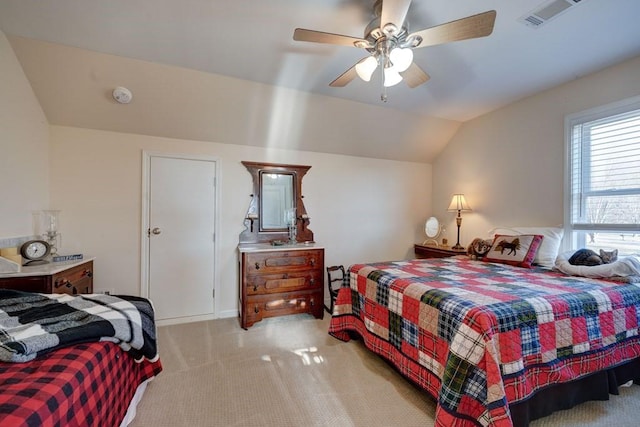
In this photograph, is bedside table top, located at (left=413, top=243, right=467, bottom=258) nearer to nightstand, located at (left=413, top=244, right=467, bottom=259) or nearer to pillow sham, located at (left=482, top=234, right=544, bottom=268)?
nightstand, located at (left=413, top=244, right=467, bottom=259)

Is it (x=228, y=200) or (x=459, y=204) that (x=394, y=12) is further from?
(x=459, y=204)

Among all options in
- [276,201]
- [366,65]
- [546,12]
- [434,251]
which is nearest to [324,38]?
[366,65]

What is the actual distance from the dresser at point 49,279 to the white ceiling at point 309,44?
1739 millimetres

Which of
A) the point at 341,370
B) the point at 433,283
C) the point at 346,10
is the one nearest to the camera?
the point at 346,10

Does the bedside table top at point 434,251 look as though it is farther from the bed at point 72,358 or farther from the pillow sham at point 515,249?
the bed at point 72,358

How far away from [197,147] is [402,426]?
3.21 meters

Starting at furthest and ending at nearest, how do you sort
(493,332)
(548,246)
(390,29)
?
1. (548,246)
2. (390,29)
3. (493,332)

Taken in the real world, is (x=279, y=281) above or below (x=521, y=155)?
below

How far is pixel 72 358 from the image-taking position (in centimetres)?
114

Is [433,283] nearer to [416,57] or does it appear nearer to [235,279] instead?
[416,57]

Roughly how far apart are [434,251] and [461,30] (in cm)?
282

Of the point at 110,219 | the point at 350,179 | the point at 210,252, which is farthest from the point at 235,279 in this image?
the point at 350,179

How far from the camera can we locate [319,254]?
326 centimetres

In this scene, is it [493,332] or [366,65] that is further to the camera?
[366,65]
